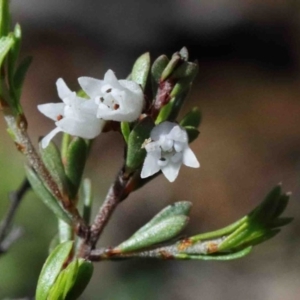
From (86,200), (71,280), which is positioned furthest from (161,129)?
(86,200)

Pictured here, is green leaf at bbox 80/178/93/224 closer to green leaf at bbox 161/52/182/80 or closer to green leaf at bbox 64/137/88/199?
green leaf at bbox 64/137/88/199

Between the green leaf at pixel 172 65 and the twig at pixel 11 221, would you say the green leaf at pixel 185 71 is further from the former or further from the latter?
the twig at pixel 11 221

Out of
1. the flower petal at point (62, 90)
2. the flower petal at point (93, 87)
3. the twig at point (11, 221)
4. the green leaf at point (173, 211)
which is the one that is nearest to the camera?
the flower petal at point (93, 87)

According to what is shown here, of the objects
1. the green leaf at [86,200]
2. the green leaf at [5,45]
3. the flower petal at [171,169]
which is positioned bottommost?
the green leaf at [86,200]

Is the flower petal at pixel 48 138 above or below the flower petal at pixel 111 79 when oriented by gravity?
below

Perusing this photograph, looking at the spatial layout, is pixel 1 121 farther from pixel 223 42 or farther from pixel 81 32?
pixel 223 42

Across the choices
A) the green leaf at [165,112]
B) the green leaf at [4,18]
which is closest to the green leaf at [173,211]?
the green leaf at [165,112]

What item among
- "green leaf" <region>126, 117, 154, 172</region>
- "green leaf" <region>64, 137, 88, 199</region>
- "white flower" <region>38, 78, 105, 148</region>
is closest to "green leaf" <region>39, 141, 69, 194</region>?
"green leaf" <region>64, 137, 88, 199</region>
